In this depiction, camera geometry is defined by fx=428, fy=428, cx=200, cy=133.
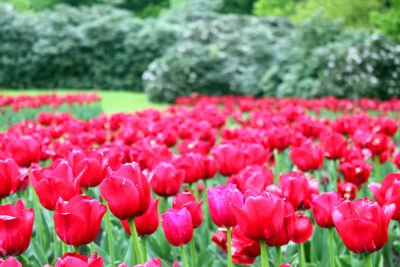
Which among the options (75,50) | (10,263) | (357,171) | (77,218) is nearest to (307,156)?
(357,171)

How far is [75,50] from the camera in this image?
73.0 ft

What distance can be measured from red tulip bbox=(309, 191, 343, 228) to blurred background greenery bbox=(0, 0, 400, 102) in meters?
10.7

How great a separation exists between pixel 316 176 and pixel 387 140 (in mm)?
614

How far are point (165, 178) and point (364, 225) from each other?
876mm

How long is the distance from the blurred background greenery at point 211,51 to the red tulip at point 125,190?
1114 centimetres

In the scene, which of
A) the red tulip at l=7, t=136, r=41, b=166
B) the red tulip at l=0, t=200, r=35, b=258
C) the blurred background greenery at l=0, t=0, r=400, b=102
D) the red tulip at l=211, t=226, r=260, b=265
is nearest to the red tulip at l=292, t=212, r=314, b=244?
the red tulip at l=211, t=226, r=260, b=265

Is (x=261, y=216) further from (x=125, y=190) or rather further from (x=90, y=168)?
(x=90, y=168)

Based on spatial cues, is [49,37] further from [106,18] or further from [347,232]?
[347,232]

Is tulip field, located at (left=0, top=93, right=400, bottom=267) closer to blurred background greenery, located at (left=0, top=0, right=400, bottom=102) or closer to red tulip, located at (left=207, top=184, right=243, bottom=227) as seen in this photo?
red tulip, located at (left=207, top=184, right=243, bottom=227)

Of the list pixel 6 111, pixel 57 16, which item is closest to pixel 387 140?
pixel 6 111

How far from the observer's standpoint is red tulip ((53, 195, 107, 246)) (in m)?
1.21

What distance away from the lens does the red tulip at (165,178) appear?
1.81m

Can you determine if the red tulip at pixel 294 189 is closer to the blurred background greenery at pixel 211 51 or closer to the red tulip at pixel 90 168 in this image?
the red tulip at pixel 90 168

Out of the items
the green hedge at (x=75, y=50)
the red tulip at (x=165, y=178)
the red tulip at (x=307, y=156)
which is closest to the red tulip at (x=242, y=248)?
the red tulip at (x=165, y=178)
